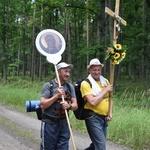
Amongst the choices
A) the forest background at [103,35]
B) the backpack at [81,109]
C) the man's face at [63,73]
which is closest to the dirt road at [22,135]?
the forest background at [103,35]

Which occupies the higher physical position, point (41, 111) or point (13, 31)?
point (13, 31)

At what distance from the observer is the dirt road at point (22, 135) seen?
7.32 m

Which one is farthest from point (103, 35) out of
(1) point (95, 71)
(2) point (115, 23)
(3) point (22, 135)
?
(1) point (95, 71)

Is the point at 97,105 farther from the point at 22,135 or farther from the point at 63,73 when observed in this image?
the point at 22,135

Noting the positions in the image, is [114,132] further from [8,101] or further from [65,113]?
[8,101]

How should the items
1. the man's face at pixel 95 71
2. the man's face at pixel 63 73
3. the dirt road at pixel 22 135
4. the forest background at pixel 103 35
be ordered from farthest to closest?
1. the forest background at pixel 103 35
2. the dirt road at pixel 22 135
3. the man's face at pixel 95 71
4. the man's face at pixel 63 73

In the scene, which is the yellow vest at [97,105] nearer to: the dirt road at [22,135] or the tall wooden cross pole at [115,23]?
the tall wooden cross pole at [115,23]

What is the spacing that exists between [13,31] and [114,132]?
27591 millimetres

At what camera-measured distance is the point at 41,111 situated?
185 inches

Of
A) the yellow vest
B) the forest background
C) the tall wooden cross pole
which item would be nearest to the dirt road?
the forest background

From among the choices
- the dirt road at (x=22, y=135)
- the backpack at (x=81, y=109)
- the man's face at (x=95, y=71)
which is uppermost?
the man's face at (x=95, y=71)

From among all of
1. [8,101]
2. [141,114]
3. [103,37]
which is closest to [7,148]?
[141,114]

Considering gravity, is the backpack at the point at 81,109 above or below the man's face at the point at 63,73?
below

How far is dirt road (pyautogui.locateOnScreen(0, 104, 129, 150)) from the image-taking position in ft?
24.0
